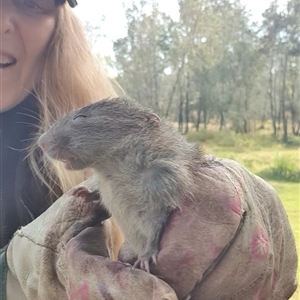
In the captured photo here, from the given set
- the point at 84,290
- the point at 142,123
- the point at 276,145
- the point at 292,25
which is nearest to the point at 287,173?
the point at 276,145

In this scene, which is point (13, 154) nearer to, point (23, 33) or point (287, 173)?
point (23, 33)

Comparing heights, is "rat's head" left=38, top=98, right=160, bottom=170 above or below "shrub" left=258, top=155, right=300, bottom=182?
above

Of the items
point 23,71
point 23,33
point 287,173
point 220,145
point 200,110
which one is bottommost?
point 287,173

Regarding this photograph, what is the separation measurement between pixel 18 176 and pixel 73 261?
84cm

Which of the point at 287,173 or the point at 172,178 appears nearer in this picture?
the point at 172,178

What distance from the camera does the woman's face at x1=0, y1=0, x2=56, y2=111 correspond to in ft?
4.66

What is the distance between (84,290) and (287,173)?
1314 mm

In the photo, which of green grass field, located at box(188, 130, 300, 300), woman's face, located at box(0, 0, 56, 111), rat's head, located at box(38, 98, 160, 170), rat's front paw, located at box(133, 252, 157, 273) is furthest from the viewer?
green grass field, located at box(188, 130, 300, 300)

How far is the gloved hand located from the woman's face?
57 centimetres

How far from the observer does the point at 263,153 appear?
194cm

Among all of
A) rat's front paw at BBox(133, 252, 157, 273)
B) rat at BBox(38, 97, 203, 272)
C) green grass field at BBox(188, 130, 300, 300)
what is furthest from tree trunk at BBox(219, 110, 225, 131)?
rat's front paw at BBox(133, 252, 157, 273)

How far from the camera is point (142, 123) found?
0.82 meters

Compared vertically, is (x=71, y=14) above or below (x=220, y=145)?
above

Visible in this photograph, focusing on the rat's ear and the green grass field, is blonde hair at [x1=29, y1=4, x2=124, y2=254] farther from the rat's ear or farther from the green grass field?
the rat's ear
